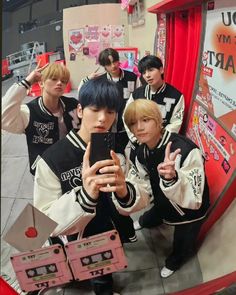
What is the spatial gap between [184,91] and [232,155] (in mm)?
297

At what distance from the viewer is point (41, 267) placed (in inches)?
17.1

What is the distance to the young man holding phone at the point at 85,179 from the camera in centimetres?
40

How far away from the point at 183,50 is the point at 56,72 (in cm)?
64

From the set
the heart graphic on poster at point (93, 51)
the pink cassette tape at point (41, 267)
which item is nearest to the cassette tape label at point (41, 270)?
the pink cassette tape at point (41, 267)

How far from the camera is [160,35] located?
86 centimetres

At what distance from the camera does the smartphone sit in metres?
0.39

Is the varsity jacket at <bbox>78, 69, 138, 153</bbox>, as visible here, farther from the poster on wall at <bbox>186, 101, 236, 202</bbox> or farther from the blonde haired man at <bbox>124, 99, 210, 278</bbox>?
the poster on wall at <bbox>186, 101, 236, 202</bbox>

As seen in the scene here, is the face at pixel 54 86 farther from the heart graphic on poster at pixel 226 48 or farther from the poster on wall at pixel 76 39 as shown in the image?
the heart graphic on poster at pixel 226 48

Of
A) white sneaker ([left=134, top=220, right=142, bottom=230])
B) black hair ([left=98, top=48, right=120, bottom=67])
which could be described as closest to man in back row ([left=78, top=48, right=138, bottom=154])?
black hair ([left=98, top=48, right=120, bottom=67])

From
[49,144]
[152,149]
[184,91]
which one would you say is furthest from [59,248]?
[184,91]

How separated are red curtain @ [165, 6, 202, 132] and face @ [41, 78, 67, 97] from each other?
0.51 meters

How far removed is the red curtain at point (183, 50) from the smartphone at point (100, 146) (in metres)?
0.56

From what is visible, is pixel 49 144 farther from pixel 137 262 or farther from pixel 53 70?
pixel 137 262

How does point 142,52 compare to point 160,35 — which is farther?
point 160,35
